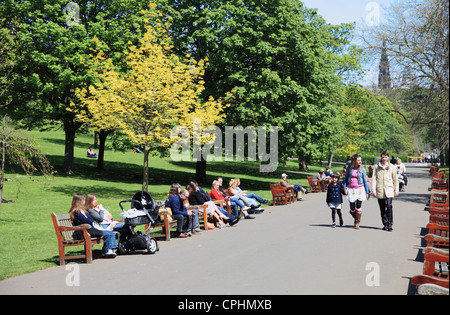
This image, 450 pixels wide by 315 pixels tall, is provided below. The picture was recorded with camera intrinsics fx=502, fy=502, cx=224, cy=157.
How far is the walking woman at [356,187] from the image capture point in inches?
519

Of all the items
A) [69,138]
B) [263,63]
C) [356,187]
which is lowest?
[356,187]

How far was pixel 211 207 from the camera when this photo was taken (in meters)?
14.3

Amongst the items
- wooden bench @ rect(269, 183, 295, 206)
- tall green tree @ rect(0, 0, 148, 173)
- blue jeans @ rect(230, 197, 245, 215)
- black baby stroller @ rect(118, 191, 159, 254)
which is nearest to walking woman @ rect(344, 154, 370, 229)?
blue jeans @ rect(230, 197, 245, 215)

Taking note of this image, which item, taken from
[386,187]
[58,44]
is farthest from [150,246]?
[58,44]

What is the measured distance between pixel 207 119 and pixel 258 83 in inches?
298

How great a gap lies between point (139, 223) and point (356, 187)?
19.7 feet

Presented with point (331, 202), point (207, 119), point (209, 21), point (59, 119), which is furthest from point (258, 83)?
point (331, 202)

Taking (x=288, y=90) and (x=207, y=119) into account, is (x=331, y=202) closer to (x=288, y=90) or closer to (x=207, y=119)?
(x=207, y=119)

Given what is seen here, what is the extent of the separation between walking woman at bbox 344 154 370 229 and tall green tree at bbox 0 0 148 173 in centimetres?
1874

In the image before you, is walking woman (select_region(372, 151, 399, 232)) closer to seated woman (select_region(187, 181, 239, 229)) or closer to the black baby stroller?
seated woman (select_region(187, 181, 239, 229))

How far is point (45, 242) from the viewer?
12.2 m

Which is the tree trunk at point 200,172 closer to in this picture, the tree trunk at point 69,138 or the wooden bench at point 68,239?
the tree trunk at point 69,138

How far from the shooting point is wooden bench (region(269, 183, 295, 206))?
2097 cm

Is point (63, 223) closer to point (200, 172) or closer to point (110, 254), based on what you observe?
point (110, 254)
